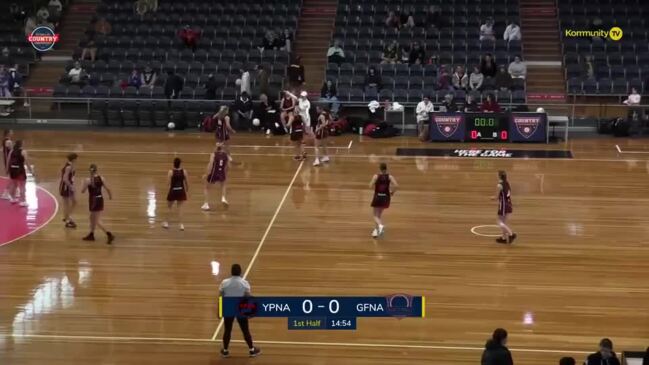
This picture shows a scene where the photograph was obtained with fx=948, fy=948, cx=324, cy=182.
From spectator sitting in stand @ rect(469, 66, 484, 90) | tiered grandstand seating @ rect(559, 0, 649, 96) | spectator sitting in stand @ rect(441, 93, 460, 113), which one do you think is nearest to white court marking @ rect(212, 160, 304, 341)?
spectator sitting in stand @ rect(441, 93, 460, 113)

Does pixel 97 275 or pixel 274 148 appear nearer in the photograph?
pixel 97 275

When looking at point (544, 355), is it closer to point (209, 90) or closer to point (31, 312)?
point (31, 312)

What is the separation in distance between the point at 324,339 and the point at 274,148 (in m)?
15.3

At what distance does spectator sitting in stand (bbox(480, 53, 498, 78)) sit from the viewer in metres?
32.5

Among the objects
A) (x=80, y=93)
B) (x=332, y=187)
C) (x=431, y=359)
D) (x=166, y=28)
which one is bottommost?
(x=431, y=359)

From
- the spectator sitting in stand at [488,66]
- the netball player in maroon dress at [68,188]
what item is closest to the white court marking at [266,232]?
the netball player in maroon dress at [68,188]

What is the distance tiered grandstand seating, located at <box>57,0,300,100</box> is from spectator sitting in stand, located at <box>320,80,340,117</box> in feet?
6.85

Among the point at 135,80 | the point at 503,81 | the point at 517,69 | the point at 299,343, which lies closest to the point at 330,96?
the point at 503,81

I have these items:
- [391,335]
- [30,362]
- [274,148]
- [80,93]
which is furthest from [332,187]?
[80,93]

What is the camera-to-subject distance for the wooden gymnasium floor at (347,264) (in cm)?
1330

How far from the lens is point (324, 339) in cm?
1348

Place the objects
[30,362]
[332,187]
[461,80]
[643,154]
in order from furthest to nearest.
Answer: [461,80] → [643,154] → [332,187] → [30,362]
